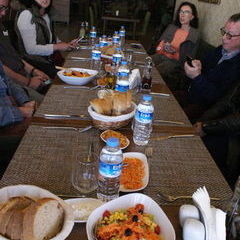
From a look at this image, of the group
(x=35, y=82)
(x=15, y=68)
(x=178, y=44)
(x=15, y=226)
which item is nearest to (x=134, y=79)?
(x=35, y=82)

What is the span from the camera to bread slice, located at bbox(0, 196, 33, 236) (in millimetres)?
644

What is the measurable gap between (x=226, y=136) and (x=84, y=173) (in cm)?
121

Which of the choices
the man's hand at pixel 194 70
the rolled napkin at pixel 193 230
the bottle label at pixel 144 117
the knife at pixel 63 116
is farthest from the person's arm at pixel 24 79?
the rolled napkin at pixel 193 230

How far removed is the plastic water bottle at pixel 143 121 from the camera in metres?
1.24

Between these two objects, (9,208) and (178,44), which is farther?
(178,44)

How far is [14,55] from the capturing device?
248 centimetres

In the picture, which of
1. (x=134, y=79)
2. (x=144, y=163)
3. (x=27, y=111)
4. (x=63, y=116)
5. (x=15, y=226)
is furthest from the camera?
(x=134, y=79)

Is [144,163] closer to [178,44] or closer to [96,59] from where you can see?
[96,59]

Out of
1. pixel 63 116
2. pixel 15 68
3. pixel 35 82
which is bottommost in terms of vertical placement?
pixel 35 82

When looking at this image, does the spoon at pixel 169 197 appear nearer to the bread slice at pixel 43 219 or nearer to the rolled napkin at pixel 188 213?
the rolled napkin at pixel 188 213

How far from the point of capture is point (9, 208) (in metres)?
0.67

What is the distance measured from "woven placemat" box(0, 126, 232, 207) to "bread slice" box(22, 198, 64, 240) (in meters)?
0.22

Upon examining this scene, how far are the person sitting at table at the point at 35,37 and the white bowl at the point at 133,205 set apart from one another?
7.80 ft

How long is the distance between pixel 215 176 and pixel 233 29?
1.60m
